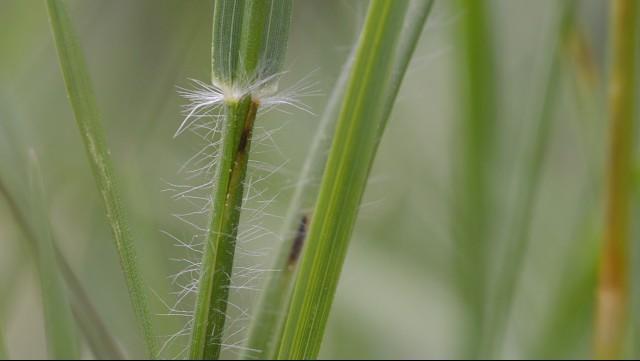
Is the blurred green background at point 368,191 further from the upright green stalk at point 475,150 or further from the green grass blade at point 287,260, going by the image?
the green grass blade at point 287,260

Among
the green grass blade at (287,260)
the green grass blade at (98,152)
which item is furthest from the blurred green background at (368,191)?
the green grass blade at (98,152)

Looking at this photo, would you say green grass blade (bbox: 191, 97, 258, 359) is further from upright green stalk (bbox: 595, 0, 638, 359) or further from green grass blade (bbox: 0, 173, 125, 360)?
upright green stalk (bbox: 595, 0, 638, 359)

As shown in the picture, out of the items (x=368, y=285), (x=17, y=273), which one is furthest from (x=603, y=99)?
(x=17, y=273)

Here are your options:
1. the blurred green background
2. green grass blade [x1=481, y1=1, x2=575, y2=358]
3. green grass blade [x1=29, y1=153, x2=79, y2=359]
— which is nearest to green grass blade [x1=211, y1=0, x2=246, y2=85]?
green grass blade [x1=29, y1=153, x2=79, y2=359]

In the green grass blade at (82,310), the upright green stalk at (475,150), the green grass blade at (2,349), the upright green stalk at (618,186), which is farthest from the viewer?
the upright green stalk at (475,150)

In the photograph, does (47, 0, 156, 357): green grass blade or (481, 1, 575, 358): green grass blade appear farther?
(481, 1, 575, 358): green grass blade

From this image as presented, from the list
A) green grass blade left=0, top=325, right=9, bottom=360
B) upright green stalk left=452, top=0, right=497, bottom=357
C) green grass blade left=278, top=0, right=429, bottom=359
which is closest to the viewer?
green grass blade left=278, top=0, right=429, bottom=359
